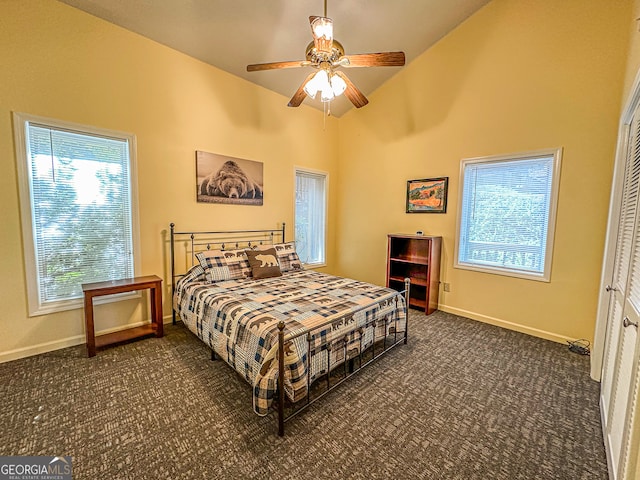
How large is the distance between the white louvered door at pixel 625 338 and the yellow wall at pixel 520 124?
2.62 feet

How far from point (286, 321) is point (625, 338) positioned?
205 centimetres

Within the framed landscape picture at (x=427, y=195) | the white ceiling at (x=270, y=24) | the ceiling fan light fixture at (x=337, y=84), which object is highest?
the white ceiling at (x=270, y=24)

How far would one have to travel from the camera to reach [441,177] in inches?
151

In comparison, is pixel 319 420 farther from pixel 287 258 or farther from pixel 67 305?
pixel 67 305

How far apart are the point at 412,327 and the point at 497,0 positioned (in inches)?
160

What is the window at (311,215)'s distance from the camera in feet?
15.6

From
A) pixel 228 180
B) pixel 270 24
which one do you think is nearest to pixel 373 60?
pixel 270 24

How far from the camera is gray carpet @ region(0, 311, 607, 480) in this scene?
4.87ft

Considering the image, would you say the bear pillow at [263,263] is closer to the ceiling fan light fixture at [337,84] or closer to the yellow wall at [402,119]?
the yellow wall at [402,119]

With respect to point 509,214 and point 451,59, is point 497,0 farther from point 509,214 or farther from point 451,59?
point 509,214

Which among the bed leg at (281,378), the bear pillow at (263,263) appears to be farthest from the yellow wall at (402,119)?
the bed leg at (281,378)

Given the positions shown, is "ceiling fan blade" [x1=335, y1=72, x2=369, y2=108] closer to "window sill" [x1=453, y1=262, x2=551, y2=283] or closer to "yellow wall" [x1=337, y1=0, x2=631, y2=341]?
"yellow wall" [x1=337, y1=0, x2=631, y2=341]

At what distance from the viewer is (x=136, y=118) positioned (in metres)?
2.96

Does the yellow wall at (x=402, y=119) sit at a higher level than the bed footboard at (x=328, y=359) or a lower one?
higher
